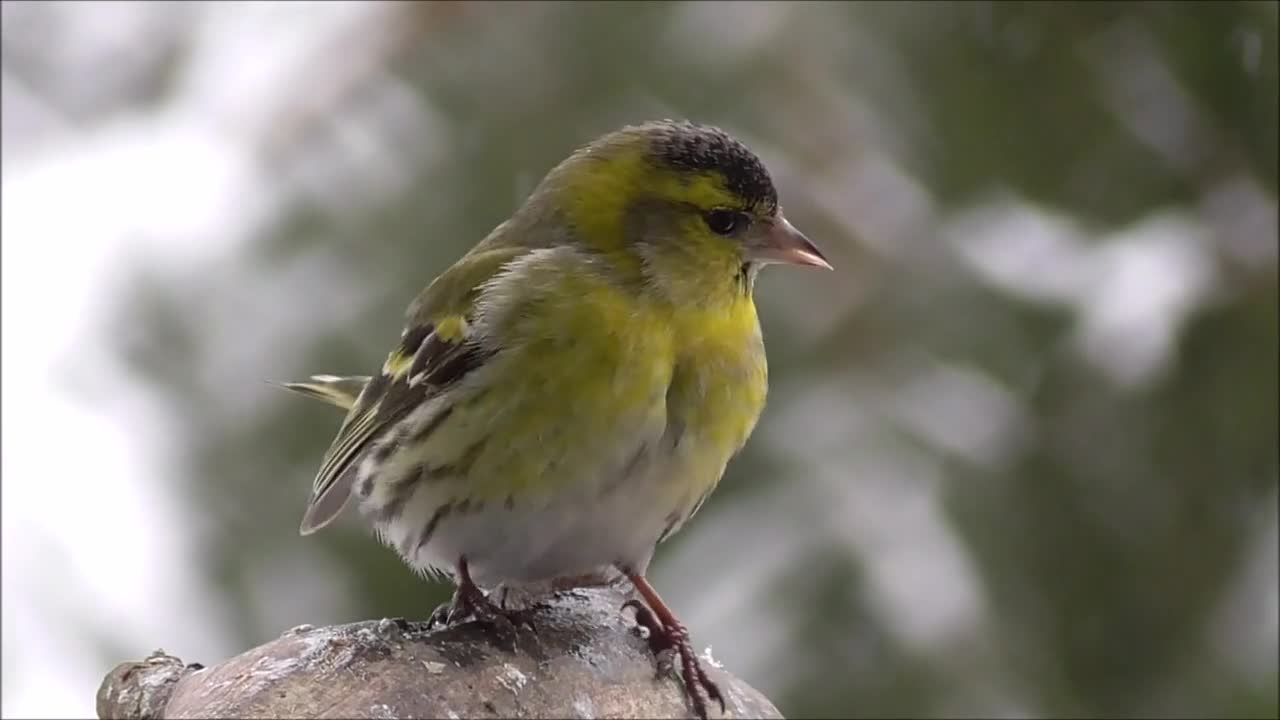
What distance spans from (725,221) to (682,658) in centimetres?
38

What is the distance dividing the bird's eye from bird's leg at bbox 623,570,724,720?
30 centimetres

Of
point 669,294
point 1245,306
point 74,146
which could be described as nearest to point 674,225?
point 669,294

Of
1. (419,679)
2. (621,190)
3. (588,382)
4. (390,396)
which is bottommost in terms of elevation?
(419,679)

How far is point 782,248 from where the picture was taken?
1152 millimetres

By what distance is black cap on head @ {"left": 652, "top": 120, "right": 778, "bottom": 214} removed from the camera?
116 cm

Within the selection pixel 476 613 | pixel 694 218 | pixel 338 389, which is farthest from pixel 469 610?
pixel 338 389

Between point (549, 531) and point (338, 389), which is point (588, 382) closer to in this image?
point (549, 531)

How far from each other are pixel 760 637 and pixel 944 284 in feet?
1.65

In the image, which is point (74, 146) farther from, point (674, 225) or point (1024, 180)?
point (1024, 180)

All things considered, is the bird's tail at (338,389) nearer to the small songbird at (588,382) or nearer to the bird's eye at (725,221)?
the small songbird at (588,382)

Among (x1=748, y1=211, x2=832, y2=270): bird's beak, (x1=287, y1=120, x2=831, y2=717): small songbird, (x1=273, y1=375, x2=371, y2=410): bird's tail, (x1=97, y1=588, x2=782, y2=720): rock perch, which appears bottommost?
(x1=97, y1=588, x2=782, y2=720): rock perch

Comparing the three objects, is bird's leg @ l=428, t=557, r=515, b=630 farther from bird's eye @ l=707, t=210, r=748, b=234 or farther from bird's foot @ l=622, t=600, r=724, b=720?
bird's eye @ l=707, t=210, r=748, b=234

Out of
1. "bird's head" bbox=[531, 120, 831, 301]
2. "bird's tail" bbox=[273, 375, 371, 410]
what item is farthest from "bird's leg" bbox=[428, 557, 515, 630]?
"bird's tail" bbox=[273, 375, 371, 410]

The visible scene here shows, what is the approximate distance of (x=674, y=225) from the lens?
3.81 ft
